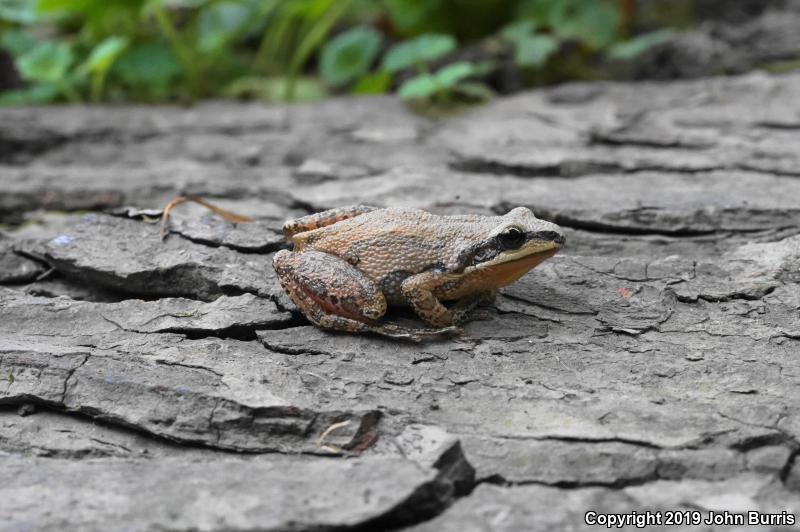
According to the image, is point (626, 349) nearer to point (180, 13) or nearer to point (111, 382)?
point (111, 382)

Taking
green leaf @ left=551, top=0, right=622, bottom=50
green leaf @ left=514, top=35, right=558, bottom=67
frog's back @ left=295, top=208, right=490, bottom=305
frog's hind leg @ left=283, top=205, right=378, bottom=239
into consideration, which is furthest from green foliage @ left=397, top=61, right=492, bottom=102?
frog's back @ left=295, top=208, right=490, bottom=305

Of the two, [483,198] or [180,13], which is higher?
[180,13]

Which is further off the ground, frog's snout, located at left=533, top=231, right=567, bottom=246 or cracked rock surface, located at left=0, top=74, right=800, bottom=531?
frog's snout, located at left=533, top=231, right=567, bottom=246

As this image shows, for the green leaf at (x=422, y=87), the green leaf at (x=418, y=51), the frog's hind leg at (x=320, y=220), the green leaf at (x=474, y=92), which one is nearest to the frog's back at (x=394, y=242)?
the frog's hind leg at (x=320, y=220)

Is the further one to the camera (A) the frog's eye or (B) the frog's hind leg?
(B) the frog's hind leg

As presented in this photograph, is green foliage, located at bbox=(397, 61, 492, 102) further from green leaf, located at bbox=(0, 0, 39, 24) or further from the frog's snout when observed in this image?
green leaf, located at bbox=(0, 0, 39, 24)

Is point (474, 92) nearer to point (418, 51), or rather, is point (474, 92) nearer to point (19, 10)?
point (418, 51)

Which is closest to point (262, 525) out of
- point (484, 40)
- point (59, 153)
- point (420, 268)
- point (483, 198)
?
point (420, 268)

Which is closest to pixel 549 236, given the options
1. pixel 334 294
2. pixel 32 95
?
pixel 334 294
